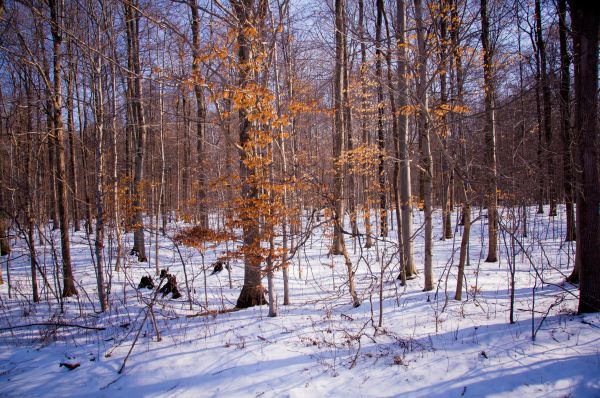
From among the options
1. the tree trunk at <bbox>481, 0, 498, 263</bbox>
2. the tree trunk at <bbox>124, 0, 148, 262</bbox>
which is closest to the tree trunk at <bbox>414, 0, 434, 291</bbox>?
the tree trunk at <bbox>481, 0, 498, 263</bbox>

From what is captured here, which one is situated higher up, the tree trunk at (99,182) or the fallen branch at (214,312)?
the tree trunk at (99,182)

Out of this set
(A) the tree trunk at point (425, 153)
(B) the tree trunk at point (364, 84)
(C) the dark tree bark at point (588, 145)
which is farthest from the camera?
(B) the tree trunk at point (364, 84)

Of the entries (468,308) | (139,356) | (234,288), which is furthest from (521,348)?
(234,288)

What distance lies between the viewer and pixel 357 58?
14562mm

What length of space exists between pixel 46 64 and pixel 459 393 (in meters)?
11.1

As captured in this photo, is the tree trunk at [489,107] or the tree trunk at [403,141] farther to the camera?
the tree trunk at [489,107]

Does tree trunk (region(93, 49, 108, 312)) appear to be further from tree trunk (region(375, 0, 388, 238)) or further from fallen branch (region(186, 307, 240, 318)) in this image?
tree trunk (region(375, 0, 388, 238))

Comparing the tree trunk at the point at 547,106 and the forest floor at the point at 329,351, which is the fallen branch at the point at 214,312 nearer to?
the forest floor at the point at 329,351

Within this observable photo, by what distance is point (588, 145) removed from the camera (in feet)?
14.6

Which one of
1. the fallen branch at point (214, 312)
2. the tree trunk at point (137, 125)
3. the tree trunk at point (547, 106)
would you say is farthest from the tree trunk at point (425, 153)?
the tree trunk at point (137, 125)

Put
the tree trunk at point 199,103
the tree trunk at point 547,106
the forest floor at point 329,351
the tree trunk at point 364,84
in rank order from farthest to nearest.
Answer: the tree trunk at point 364,84, the tree trunk at point 547,106, the tree trunk at point 199,103, the forest floor at point 329,351

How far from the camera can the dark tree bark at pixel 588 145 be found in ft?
14.4

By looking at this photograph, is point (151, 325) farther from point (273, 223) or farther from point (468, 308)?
point (468, 308)

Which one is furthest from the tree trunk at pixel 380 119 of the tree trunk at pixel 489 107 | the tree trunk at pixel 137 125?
the tree trunk at pixel 137 125
